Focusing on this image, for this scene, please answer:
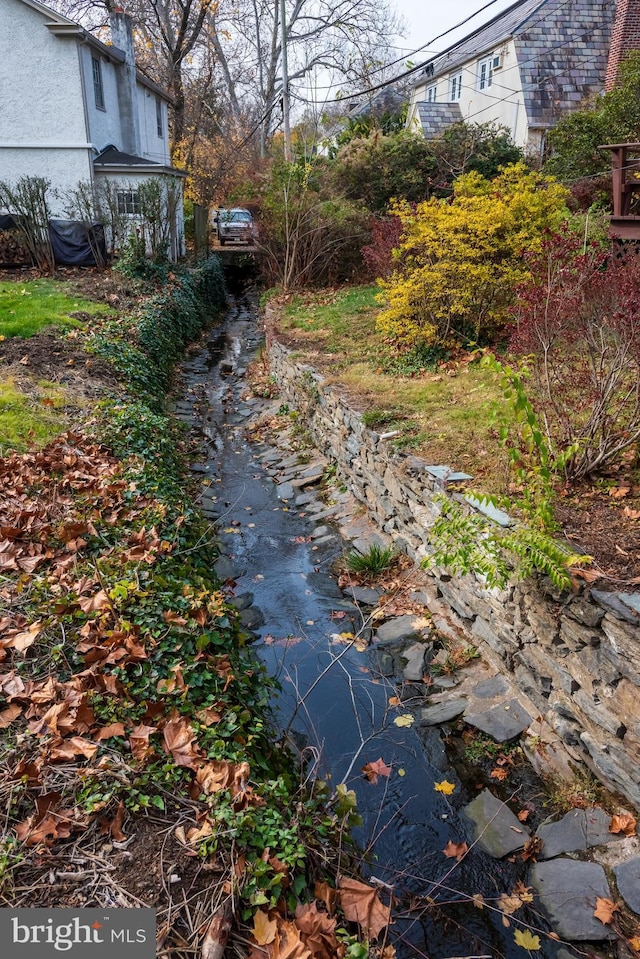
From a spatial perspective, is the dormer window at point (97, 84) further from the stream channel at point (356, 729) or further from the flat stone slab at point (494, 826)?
the flat stone slab at point (494, 826)

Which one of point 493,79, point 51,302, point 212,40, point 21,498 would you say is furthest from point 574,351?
point 212,40

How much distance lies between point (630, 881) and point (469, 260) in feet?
23.0

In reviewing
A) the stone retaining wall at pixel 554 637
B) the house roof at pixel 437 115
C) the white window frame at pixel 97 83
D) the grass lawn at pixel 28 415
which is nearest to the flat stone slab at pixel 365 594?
the stone retaining wall at pixel 554 637

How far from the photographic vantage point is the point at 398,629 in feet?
17.2

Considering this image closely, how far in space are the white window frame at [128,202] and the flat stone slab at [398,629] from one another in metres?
16.3

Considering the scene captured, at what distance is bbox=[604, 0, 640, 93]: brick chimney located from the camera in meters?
19.1

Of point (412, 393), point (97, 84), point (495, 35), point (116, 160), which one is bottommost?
point (412, 393)

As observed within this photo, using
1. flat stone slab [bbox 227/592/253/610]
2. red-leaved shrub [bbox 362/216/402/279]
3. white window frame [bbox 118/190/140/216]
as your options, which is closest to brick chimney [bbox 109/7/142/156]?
white window frame [bbox 118/190/140/216]

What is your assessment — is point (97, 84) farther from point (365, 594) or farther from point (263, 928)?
point (263, 928)

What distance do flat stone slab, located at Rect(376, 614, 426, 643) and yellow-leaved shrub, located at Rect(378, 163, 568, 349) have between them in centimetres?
457

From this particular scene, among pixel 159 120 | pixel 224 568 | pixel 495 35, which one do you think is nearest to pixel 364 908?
pixel 224 568

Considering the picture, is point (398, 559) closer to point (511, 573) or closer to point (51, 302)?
point (511, 573)

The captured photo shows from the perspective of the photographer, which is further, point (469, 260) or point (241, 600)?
point (469, 260)

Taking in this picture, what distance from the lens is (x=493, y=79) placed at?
23172mm
